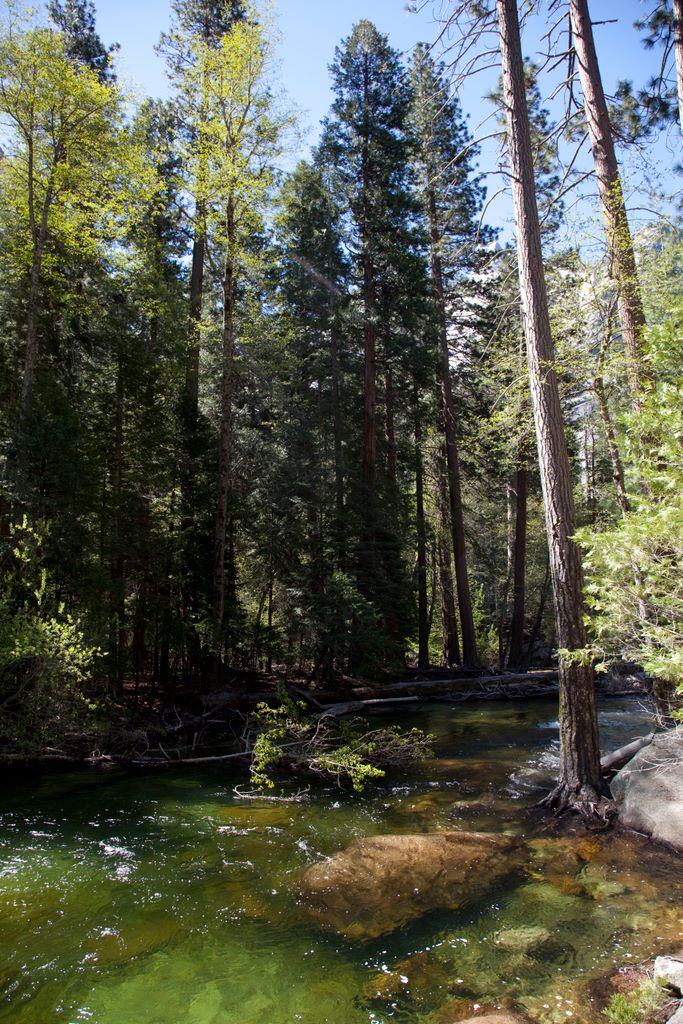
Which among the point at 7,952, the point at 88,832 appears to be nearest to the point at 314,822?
the point at 88,832

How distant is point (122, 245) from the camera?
54.6ft

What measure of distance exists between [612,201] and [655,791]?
7.22 metres

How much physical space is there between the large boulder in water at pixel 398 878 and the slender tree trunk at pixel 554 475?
1.40 metres

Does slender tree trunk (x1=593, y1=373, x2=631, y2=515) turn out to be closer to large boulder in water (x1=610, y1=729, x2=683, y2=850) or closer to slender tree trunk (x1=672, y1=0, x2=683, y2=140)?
large boulder in water (x1=610, y1=729, x2=683, y2=850)

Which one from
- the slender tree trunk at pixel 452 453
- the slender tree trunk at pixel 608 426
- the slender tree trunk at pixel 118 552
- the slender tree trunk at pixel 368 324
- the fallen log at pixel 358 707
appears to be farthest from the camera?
the slender tree trunk at pixel 452 453

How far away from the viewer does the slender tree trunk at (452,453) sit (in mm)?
19562

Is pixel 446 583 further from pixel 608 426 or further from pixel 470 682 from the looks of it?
pixel 608 426

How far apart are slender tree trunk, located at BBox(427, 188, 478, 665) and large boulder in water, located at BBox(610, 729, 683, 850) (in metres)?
12.4

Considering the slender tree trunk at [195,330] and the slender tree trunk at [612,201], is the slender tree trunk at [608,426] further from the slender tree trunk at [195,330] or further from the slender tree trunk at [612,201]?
the slender tree trunk at [195,330]

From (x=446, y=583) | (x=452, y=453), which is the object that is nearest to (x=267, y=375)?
(x=452, y=453)

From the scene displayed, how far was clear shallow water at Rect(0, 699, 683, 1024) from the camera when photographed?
13.0ft

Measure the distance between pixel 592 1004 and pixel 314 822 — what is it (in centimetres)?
399

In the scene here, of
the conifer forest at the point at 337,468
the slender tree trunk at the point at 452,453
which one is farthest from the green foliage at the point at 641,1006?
the slender tree trunk at the point at 452,453

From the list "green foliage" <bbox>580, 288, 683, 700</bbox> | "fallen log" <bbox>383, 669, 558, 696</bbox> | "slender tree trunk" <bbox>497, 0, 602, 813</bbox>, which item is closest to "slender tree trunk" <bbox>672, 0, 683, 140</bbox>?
"slender tree trunk" <bbox>497, 0, 602, 813</bbox>
